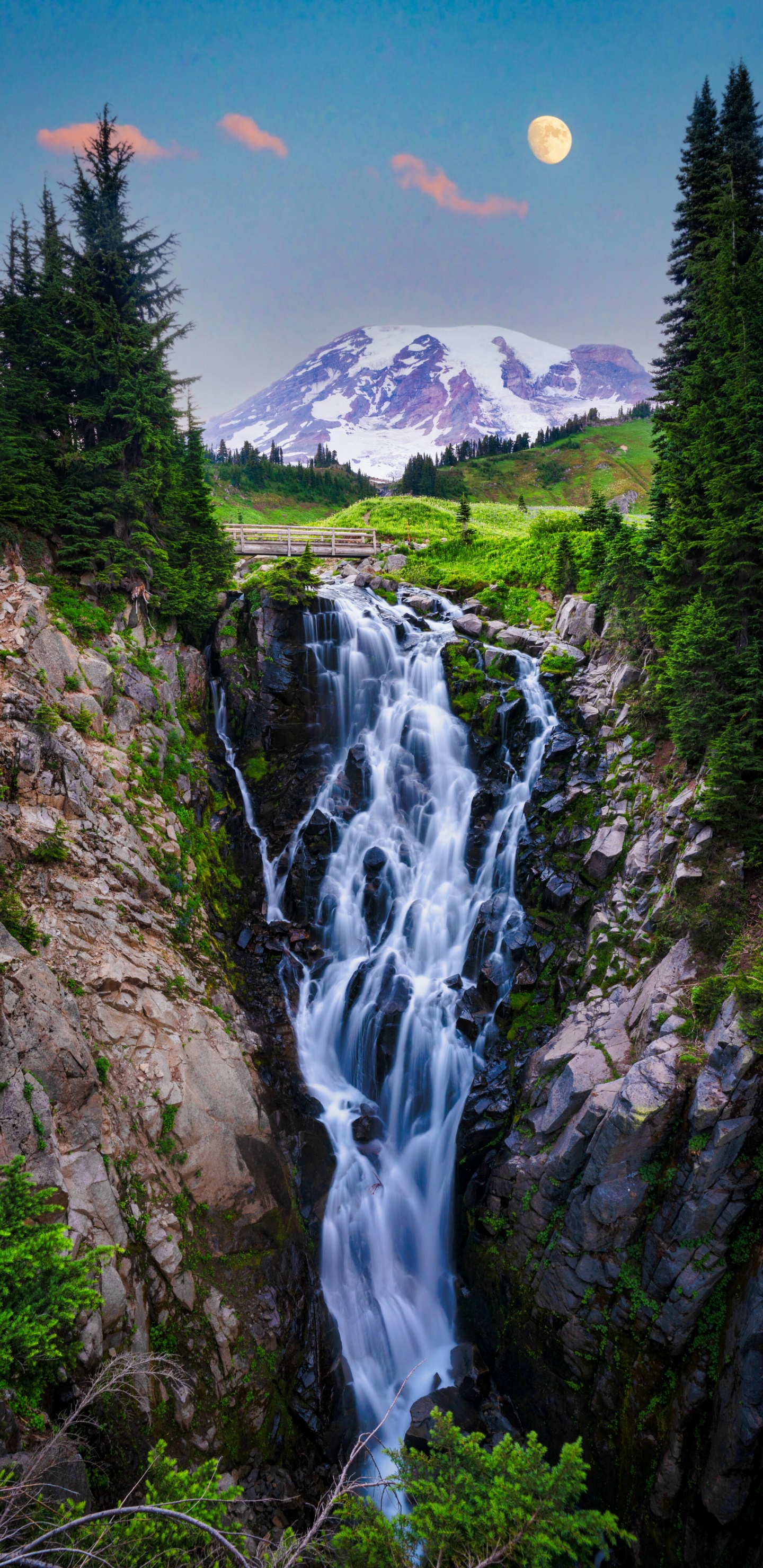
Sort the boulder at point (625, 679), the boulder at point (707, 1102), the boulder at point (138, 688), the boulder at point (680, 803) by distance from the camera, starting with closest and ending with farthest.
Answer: the boulder at point (707, 1102) < the boulder at point (680, 803) < the boulder at point (138, 688) < the boulder at point (625, 679)

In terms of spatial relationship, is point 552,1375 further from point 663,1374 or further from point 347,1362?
point 347,1362

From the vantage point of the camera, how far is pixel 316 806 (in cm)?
1944

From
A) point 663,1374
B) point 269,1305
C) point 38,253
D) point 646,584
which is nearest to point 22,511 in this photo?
point 38,253

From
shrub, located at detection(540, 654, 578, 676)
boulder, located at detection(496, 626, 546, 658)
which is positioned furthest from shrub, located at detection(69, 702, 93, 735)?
boulder, located at detection(496, 626, 546, 658)

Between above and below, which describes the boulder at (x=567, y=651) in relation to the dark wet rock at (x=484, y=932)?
above

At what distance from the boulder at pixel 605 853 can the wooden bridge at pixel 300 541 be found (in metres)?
21.3

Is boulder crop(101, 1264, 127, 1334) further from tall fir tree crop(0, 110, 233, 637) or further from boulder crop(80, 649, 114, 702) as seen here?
tall fir tree crop(0, 110, 233, 637)

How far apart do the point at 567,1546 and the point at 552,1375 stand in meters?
6.36

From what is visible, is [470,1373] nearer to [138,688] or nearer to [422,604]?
[138,688]

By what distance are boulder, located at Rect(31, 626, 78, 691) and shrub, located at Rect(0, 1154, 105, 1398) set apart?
1016cm

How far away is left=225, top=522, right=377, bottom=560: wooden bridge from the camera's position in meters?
31.0

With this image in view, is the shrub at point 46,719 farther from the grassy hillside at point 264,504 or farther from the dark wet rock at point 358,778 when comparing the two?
the grassy hillside at point 264,504

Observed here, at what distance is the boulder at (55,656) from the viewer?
1408 cm

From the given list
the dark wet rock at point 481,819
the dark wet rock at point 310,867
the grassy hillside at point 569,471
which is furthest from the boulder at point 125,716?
the grassy hillside at point 569,471
